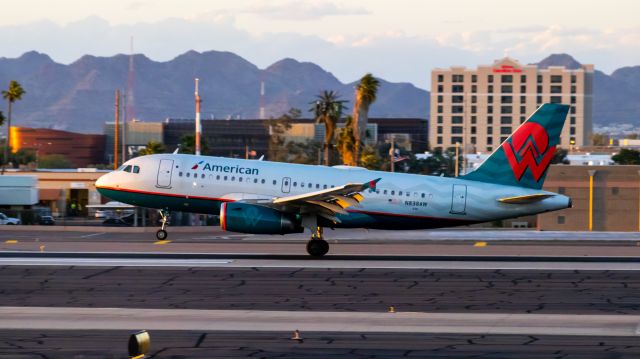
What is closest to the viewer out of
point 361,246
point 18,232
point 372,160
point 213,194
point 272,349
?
point 272,349

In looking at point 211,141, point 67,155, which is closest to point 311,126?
point 211,141

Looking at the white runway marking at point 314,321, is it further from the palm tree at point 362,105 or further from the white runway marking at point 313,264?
the palm tree at point 362,105

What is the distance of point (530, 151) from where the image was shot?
36.6 m

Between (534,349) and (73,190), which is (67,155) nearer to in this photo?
(73,190)

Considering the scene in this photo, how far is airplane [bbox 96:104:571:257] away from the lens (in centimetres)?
3547

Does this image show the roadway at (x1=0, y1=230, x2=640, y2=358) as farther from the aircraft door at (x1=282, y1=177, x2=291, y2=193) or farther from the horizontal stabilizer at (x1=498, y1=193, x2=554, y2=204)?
the aircraft door at (x1=282, y1=177, x2=291, y2=193)

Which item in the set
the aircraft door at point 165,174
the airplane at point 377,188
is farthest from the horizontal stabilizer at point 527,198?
the aircraft door at point 165,174

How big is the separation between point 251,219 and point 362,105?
188ft

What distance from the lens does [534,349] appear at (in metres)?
19.0

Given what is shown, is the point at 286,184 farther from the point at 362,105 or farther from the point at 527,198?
the point at 362,105

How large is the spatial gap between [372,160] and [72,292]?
62924 mm

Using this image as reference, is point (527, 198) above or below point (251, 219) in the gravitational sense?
above

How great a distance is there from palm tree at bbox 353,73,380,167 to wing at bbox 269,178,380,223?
50.4 m

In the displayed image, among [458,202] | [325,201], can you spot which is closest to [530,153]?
[458,202]
